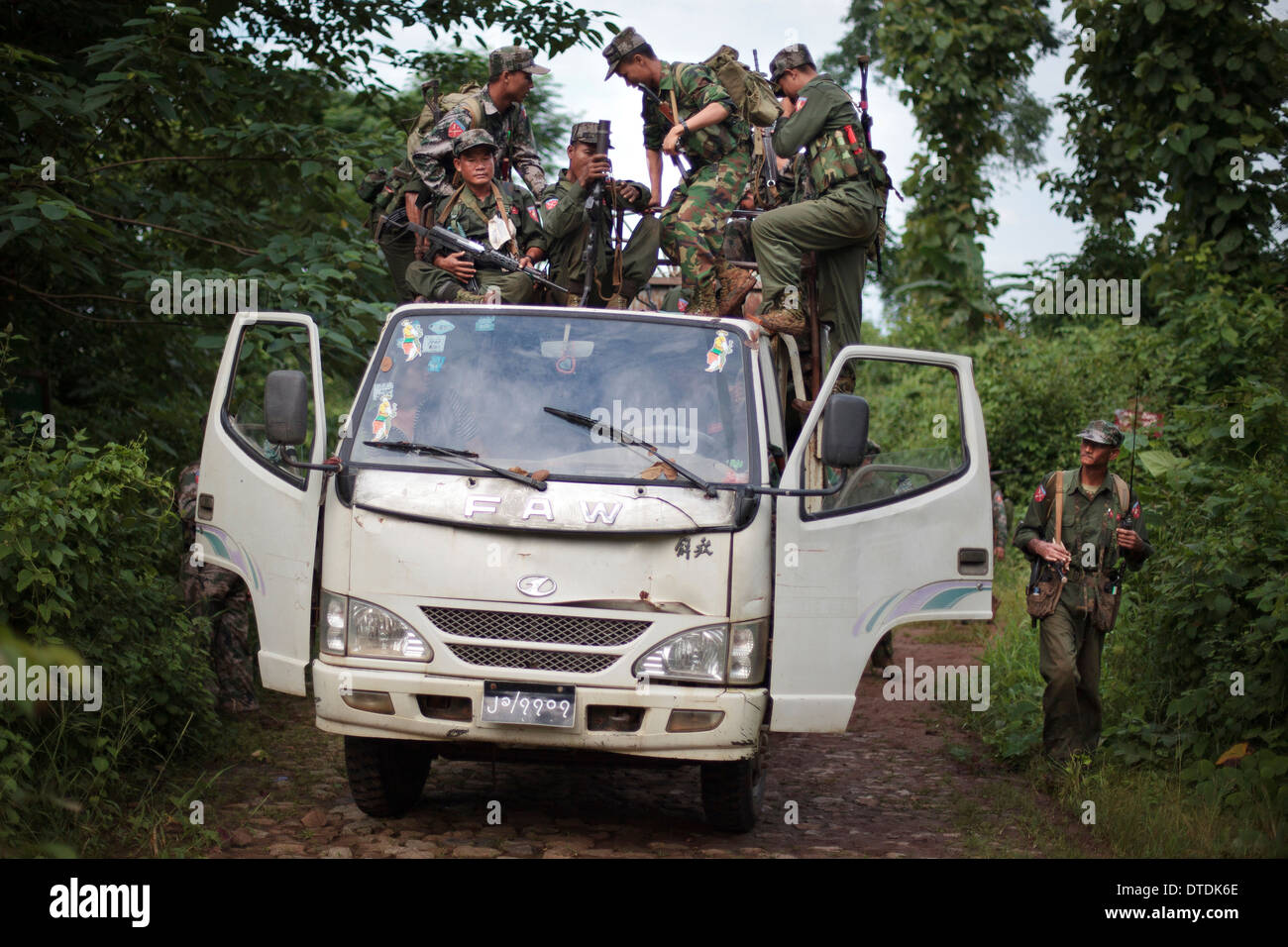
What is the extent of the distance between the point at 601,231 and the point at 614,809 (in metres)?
2.88

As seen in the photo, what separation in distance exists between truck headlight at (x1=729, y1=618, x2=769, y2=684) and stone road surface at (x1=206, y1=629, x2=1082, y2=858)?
31.9 inches

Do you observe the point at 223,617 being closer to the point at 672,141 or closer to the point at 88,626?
the point at 88,626

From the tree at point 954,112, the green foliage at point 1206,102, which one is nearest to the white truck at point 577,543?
the green foliage at point 1206,102

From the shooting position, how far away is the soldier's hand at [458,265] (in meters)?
7.00

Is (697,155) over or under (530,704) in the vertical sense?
over

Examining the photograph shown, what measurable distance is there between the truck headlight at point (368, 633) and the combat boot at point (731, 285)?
8.70 ft

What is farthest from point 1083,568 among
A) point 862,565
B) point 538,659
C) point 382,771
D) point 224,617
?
point 224,617

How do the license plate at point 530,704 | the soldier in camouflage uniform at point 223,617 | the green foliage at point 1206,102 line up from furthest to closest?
the green foliage at point 1206,102 → the soldier in camouflage uniform at point 223,617 → the license plate at point 530,704

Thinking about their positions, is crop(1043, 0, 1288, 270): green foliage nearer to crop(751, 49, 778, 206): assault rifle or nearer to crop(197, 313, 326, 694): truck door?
crop(751, 49, 778, 206): assault rifle

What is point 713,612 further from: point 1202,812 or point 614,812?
point 1202,812

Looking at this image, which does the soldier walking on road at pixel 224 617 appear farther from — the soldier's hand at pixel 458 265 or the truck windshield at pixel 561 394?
the truck windshield at pixel 561 394

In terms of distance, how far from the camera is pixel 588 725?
5.36 metres

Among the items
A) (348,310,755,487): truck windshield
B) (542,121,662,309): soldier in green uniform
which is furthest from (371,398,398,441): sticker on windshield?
(542,121,662,309): soldier in green uniform

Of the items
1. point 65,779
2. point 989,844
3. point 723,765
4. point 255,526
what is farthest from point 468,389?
point 989,844
